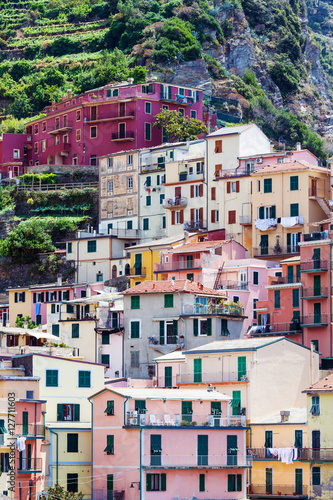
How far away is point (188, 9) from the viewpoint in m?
145

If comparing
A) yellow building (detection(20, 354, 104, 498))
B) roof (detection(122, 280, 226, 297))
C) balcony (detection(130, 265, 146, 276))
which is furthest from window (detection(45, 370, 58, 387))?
balcony (detection(130, 265, 146, 276))

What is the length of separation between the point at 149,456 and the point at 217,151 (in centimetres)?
3965

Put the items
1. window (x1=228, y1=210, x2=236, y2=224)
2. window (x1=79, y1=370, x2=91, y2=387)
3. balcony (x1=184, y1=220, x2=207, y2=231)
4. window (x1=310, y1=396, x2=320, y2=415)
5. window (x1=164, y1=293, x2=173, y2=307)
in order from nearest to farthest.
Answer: window (x1=310, y1=396, x2=320, y2=415), window (x1=79, y1=370, x2=91, y2=387), window (x1=164, y1=293, x2=173, y2=307), window (x1=228, y1=210, x2=236, y2=224), balcony (x1=184, y1=220, x2=207, y2=231)

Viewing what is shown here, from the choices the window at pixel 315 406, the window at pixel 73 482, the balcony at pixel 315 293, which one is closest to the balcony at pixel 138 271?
the balcony at pixel 315 293

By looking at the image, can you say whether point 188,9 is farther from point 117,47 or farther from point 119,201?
point 119,201

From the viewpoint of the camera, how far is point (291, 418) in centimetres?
7075

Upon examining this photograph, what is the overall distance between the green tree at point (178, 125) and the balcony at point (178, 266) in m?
21.4

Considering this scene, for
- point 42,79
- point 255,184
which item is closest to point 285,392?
point 255,184

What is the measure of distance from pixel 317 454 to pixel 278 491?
404 cm

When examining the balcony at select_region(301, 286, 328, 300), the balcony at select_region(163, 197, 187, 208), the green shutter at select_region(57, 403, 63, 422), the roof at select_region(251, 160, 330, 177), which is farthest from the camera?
the balcony at select_region(163, 197, 187, 208)

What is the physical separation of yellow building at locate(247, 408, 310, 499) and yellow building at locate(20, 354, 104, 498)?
29.7 feet

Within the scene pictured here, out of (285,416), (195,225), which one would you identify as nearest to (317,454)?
(285,416)

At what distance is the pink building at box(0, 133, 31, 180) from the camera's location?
123 metres

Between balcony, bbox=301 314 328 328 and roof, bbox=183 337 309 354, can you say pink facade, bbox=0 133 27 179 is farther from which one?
roof, bbox=183 337 309 354
